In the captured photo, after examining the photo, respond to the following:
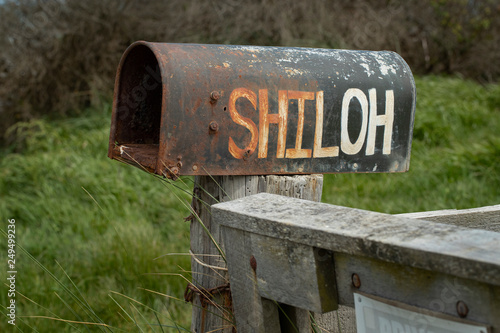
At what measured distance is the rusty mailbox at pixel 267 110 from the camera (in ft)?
5.63

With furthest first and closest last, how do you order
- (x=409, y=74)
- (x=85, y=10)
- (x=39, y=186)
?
(x=85, y=10) < (x=39, y=186) < (x=409, y=74)

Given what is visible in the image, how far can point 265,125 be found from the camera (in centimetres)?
182

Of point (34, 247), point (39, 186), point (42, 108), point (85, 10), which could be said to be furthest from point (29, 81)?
point (34, 247)

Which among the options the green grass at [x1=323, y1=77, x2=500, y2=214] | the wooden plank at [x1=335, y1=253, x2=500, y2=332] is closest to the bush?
the green grass at [x1=323, y1=77, x2=500, y2=214]

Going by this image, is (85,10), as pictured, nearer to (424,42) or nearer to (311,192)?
(424,42)

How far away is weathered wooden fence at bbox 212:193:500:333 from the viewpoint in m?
0.93

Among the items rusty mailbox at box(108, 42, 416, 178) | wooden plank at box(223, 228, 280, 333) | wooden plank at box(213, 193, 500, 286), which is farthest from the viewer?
rusty mailbox at box(108, 42, 416, 178)

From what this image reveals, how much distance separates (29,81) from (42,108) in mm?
364

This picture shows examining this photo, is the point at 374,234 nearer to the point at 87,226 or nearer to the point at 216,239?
the point at 216,239

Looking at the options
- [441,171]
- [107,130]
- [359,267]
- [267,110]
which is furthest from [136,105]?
[107,130]

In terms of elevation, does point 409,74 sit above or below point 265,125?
above

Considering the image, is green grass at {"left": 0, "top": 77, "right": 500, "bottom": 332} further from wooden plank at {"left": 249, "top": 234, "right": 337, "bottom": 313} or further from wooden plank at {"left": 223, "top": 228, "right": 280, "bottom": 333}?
wooden plank at {"left": 249, "top": 234, "right": 337, "bottom": 313}

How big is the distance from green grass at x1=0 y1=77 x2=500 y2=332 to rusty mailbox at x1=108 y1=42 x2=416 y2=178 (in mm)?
1293

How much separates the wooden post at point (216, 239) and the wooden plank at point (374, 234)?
17.3 inches
